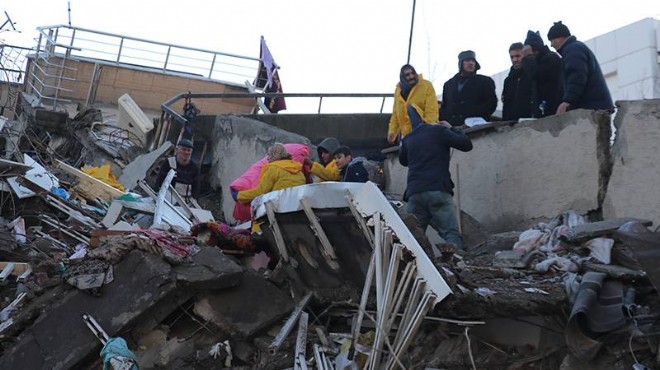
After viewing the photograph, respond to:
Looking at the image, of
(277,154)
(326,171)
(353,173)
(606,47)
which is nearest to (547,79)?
(353,173)

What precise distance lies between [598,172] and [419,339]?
319cm

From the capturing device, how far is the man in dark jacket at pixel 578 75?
795 centimetres

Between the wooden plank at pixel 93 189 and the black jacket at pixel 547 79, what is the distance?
513cm

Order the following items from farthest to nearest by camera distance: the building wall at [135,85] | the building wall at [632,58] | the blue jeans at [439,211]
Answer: the building wall at [632,58] < the building wall at [135,85] < the blue jeans at [439,211]

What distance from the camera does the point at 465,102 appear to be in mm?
9492

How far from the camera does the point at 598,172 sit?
7.80 meters

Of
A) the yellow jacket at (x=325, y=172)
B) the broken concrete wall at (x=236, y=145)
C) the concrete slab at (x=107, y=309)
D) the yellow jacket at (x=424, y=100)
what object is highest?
the yellow jacket at (x=424, y=100)

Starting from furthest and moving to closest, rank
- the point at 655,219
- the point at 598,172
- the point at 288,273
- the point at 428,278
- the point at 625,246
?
the point at 598,172 < the point at 655,219 < the point at 288,273 < the point at 625,246 < the point at 428,278

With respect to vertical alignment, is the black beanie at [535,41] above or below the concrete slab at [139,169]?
above

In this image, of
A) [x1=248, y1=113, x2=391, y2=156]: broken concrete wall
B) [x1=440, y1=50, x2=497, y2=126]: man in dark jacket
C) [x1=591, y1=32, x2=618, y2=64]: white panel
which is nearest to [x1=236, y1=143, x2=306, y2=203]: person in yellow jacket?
[x1=440, y1=50, x2=497, y2=126]: man in dark jacket

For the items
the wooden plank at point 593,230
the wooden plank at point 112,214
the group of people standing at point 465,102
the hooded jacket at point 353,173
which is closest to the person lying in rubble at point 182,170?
the wooden plank at point 112,214

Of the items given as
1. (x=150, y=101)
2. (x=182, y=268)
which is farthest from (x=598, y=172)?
(x=150, y=101)

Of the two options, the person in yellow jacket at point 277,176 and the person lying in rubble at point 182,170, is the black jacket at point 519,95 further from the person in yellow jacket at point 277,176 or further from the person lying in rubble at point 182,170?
the person lying in rubble at point 182,170

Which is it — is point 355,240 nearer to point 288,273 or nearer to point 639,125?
point 288,273
